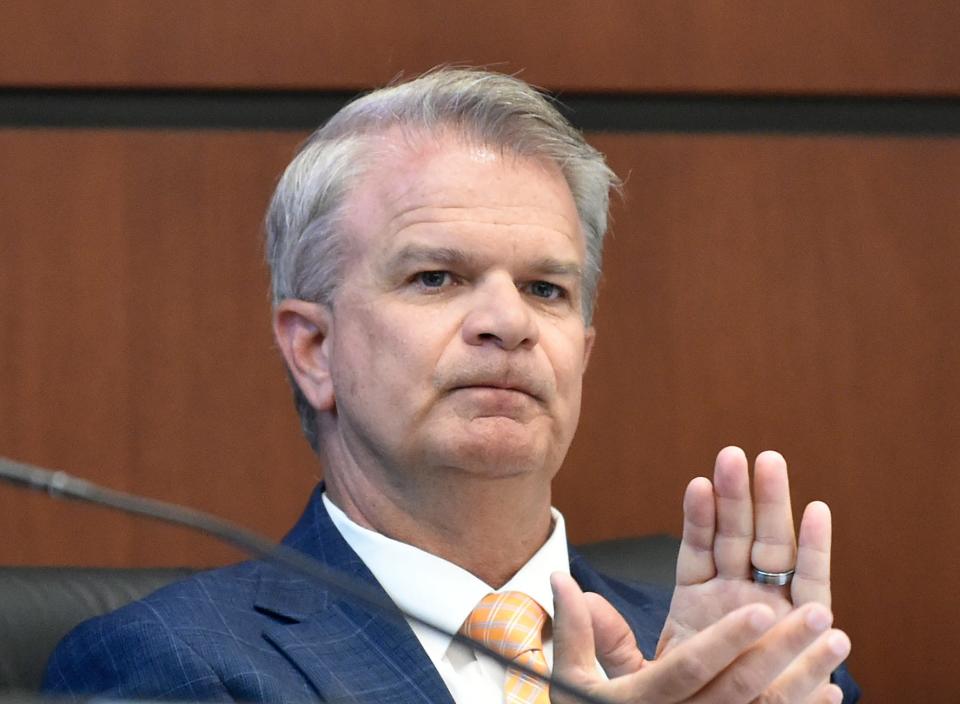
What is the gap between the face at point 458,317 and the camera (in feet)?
4.67

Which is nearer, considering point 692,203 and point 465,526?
point 465,526

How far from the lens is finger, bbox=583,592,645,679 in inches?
44.5

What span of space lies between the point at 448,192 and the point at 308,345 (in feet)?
0.77

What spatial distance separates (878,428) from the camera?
6.51 feet

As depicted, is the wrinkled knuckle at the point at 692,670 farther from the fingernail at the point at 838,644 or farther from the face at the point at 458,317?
the face at the point at 458,317

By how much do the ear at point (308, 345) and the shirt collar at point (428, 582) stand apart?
0.14m

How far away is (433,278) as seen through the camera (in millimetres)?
1493

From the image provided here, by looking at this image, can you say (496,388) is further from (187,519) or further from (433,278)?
(187,519)

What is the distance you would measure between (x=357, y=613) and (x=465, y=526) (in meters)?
0.15

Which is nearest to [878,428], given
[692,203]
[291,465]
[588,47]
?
[692,203]

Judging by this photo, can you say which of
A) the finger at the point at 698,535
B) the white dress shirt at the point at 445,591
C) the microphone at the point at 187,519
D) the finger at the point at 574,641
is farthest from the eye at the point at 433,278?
the microphone at the point at 187,519

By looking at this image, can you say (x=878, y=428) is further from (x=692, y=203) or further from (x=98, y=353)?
(x=98, y=353)

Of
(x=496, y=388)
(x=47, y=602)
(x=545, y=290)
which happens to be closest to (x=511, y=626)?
(x=496, y=388)

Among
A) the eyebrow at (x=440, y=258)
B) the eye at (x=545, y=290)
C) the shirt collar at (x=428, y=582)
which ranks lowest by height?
the shirt collar at (x=428, y=582)
